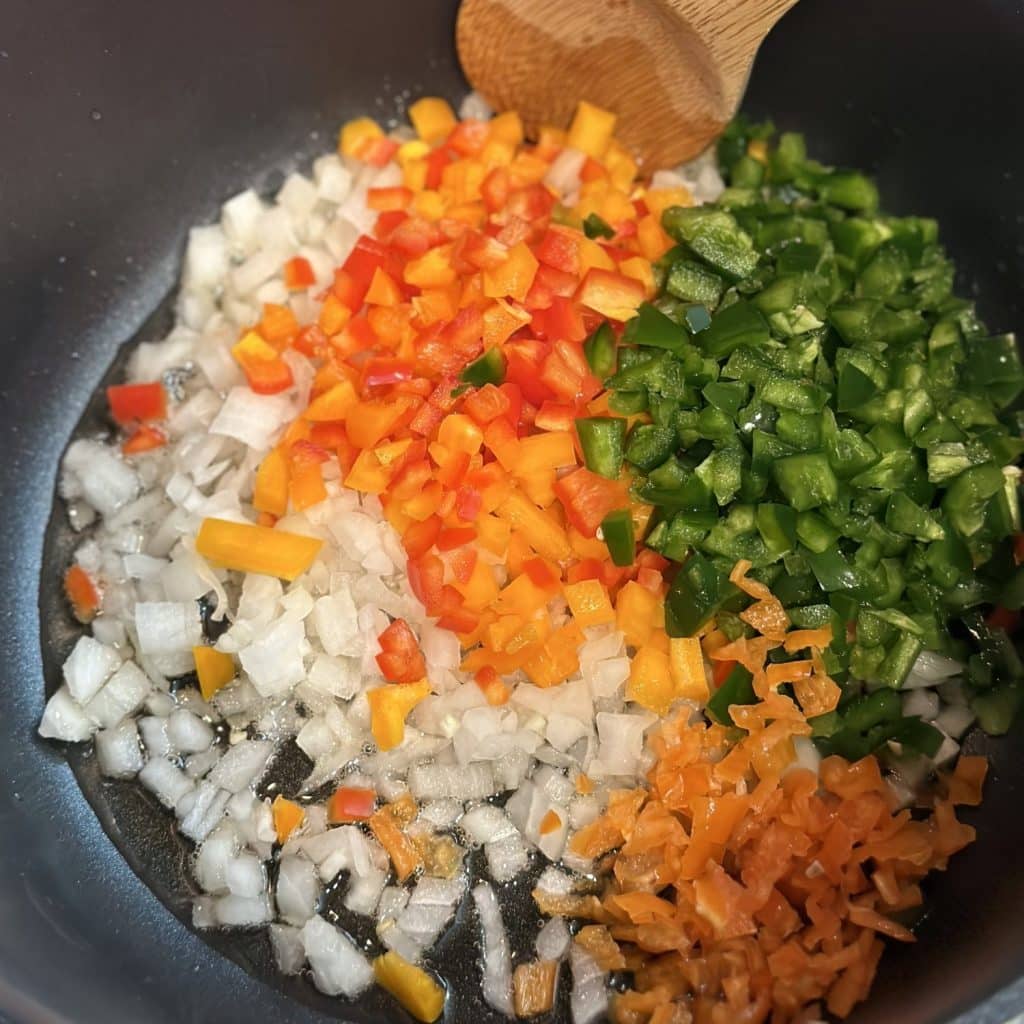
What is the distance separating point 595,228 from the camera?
6.61 ft

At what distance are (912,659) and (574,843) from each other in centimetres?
72

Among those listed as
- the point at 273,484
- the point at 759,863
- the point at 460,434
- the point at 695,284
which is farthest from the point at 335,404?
the point at 759,863

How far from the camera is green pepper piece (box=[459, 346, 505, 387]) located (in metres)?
1.83

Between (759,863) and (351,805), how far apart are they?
0.76m

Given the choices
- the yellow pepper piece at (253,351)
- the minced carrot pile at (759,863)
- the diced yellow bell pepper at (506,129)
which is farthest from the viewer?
the diced yellow bell pepper at (506,129)

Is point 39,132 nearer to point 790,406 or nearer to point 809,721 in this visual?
point 790,406

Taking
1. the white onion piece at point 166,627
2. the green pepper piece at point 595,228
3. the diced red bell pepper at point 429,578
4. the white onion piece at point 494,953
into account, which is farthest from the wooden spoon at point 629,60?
the white onion piece at point 494,953

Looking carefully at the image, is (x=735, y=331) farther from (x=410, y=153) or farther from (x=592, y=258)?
(x=410, y=153)

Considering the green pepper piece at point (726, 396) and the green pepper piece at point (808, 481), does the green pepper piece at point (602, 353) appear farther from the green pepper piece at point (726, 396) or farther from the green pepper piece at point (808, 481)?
the green pepper piece at point (808, 481)

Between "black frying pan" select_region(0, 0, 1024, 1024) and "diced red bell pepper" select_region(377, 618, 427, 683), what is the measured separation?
1.73 feet

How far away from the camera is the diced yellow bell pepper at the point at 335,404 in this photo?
193 centimetres

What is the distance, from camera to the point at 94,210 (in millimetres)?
2197

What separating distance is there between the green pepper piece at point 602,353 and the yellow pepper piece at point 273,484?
66 centimetres

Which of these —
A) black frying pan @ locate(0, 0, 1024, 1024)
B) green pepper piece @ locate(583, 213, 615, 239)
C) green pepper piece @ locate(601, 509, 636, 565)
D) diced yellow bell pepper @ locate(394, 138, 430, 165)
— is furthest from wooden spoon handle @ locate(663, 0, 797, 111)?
green pepper piece @ locate(601, 509, 636, 565)
